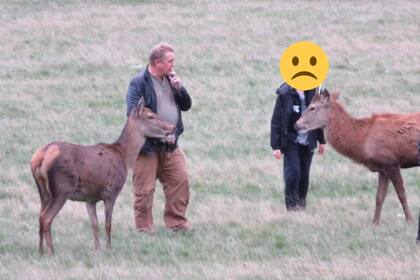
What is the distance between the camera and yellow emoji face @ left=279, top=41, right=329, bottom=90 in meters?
12.3

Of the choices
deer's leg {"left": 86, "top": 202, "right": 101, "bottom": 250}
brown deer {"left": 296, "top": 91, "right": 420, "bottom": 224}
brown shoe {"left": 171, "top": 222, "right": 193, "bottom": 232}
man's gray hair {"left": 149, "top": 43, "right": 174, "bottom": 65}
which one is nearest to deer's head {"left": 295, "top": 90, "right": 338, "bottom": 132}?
brown deer {"left": 296, "top": 91, "right": 420, "bottom": 224}

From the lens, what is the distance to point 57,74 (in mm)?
24469

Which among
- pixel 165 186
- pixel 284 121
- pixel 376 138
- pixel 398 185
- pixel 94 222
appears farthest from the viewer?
→ pixel 284 121

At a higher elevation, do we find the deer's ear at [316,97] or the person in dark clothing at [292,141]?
the deer's ear at [316,97]

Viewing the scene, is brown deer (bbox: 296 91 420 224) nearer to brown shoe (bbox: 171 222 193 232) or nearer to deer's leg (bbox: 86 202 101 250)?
brown shoe (bbox: 171 222 193 232)

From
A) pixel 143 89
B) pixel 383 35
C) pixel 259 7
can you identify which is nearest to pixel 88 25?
pixel 259 7

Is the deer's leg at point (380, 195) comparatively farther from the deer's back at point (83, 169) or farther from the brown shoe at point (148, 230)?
the deer's back at point (83, 169)

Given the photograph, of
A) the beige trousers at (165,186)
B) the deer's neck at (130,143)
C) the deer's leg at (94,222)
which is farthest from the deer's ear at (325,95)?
the deer's leg at (94,222)

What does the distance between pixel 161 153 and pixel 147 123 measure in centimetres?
54

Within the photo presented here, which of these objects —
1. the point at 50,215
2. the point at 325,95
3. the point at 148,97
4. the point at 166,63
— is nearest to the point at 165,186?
the point at 148,97

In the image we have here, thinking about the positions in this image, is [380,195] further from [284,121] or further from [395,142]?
[284,121]

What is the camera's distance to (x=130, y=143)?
11258mm

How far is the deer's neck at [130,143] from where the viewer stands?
11219mm

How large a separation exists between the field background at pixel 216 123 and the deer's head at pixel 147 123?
112cm
